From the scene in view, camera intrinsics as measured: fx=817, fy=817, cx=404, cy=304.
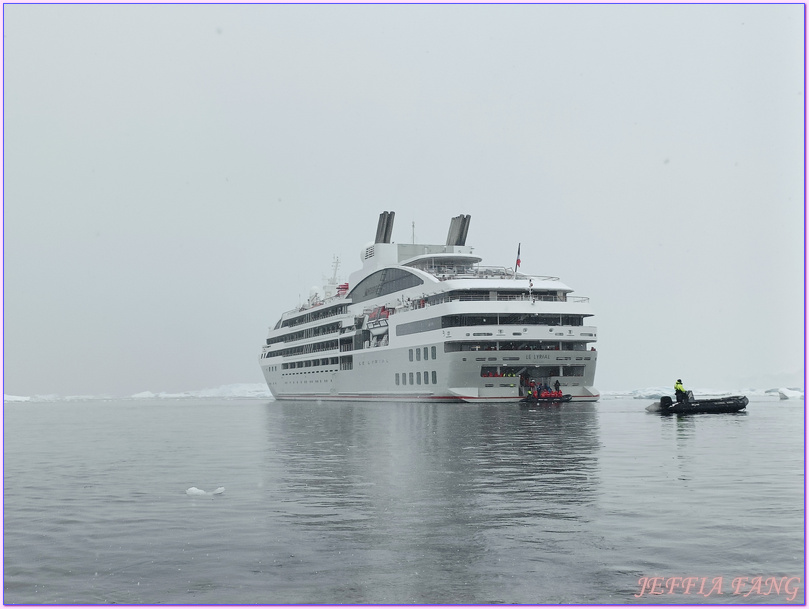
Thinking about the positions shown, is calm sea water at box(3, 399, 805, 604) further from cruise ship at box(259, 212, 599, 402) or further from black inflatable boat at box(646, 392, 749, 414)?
cruise ship at box(259, 212, 599, 402)

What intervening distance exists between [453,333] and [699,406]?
20.2 meters

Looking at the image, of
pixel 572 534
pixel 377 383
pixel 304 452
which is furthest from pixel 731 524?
pixel 377 383

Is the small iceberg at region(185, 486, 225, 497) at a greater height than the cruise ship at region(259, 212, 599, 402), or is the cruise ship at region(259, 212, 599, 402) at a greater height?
the cruise ship at region(259, 212, 599, 402)

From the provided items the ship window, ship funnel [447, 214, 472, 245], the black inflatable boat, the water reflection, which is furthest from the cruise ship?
the water reflection

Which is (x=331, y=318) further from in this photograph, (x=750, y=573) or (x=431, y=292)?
(x=750, y=573)

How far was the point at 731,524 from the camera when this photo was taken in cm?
1262

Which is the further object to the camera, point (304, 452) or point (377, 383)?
point (377, 383)

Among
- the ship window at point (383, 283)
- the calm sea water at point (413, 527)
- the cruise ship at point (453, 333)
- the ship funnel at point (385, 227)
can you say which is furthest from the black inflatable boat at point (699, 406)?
the ship funnel at point (385, 227)

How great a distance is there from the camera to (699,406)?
4888cm

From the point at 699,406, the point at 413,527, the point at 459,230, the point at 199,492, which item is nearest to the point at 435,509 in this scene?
the point at 413,527

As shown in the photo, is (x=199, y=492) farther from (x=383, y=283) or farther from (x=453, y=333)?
(x=383, y=283)

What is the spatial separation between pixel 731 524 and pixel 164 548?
8506 mm

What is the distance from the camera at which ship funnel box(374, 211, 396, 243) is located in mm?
89750

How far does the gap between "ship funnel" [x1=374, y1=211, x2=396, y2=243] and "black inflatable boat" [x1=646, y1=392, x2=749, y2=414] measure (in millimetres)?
44678
